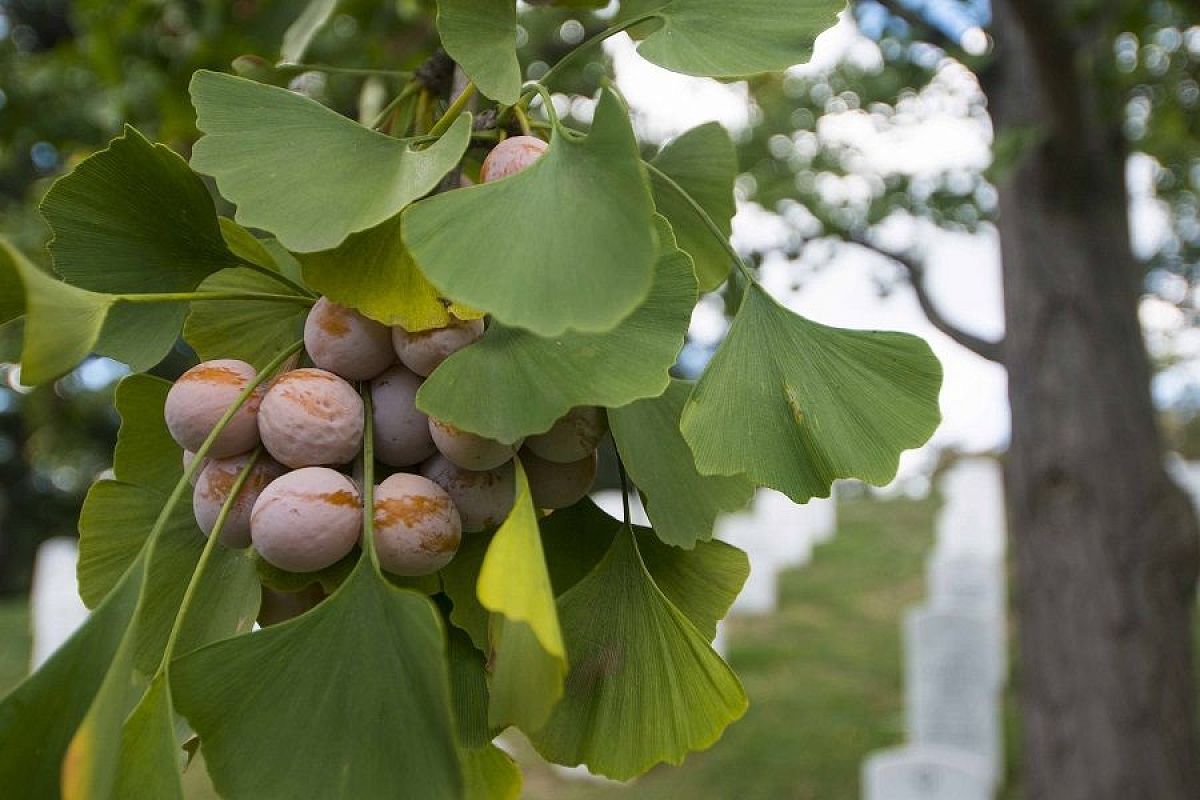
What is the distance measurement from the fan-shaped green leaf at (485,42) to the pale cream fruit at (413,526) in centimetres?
19

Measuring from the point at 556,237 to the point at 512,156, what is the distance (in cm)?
10

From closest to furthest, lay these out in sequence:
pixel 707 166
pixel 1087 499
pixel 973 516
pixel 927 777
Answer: pixel 707 166
pixel 1087 499
pixel 927 777
pixel 973 516

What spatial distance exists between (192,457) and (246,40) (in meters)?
0.97

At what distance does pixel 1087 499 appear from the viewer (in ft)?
8.62

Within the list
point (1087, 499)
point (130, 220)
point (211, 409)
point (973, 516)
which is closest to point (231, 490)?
point (211, 409)

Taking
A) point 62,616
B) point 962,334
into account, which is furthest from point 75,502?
point 962,334

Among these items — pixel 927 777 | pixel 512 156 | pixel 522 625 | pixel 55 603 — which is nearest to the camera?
pixel 522 625

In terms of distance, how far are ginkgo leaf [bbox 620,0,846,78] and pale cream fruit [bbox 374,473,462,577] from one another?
0.82ft

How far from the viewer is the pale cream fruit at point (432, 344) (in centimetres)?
53

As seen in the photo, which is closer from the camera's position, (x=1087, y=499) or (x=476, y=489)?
(x=476, y=489)

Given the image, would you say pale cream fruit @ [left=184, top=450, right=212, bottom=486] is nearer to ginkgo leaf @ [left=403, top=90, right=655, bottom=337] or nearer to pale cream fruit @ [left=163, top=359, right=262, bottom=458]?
pale cream fruit @ [left=163, top=359, right=262, bottom=458]

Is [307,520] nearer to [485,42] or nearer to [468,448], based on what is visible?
[468,448]

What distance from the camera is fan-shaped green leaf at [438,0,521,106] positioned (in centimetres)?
51

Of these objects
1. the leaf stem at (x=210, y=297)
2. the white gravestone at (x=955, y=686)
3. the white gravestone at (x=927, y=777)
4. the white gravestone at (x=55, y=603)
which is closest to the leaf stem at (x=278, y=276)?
the leaf stem at (x=210, y=297)
